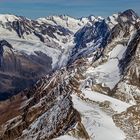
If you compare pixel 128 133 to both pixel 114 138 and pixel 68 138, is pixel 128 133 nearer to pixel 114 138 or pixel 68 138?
pixel 114 138

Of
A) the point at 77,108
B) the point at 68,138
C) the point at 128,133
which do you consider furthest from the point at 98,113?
the point at 68,138

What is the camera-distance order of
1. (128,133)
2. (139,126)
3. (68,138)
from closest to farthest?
(68,138) < (128,133) < (139,126)

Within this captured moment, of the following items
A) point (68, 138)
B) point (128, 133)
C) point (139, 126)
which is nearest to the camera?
point (68, 138)

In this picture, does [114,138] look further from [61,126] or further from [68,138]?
[61,126]

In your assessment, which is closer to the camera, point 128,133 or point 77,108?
point 128,133

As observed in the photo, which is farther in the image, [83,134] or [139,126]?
[139,126]

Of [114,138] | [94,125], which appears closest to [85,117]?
[94,125]

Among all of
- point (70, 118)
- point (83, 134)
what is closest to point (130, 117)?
point (70, 118)
